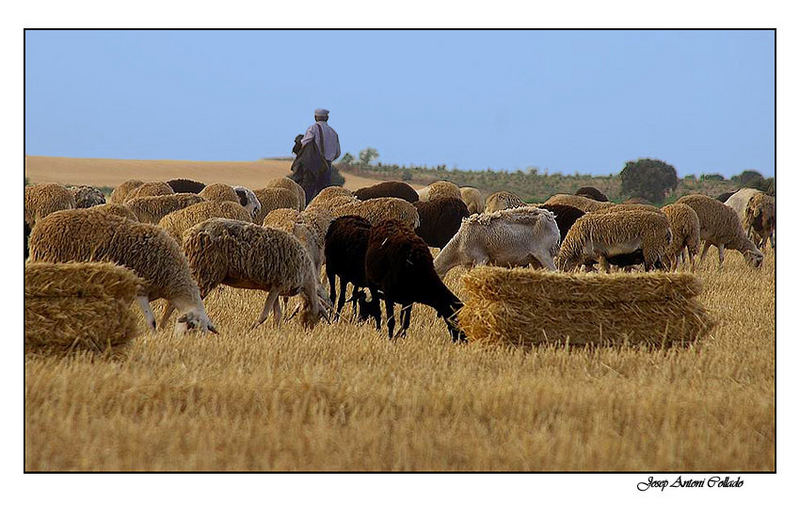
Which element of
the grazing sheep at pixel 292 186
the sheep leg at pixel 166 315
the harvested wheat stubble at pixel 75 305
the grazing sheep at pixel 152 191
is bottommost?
the sheep leg at pixel 166 315

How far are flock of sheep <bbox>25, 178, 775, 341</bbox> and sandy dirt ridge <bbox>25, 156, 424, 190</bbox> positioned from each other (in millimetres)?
48132

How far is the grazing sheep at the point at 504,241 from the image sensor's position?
44.2 ft

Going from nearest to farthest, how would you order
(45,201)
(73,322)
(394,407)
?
(394,407) < (73,322) < (45,201)

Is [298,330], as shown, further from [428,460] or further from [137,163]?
[137,163]

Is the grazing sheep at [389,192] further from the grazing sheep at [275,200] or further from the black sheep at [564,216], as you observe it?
the black sheep at [564,216]

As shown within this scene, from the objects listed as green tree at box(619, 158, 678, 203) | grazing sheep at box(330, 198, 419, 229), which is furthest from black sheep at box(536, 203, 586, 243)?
green tree at box(619, 158, 678, 203)

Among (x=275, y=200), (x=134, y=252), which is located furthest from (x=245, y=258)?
(x=275, y=200)

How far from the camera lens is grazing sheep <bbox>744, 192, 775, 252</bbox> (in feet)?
81.0

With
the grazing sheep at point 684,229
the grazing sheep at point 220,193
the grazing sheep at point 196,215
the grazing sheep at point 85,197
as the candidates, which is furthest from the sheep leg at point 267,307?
the grazing sheep at point 85,197

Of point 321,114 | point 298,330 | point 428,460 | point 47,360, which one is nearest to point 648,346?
point 298,330

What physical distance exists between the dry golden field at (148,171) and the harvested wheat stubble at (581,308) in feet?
196

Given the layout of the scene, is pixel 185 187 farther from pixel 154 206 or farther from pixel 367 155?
pixel 367 155

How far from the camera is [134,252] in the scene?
9852 millimetres

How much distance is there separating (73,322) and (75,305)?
144 mm
